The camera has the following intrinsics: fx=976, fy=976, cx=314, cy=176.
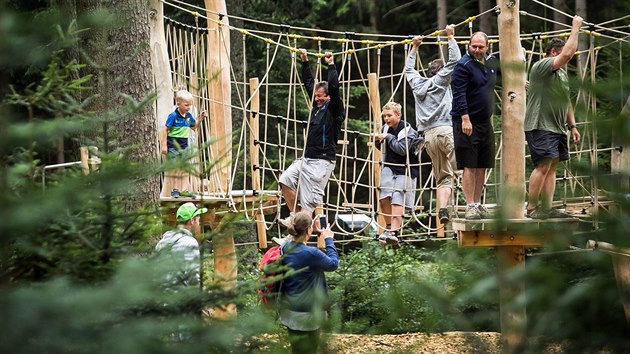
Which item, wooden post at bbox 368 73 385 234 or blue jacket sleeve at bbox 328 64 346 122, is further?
wooden post at bbox 368 73 385 234

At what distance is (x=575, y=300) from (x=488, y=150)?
526 centimetres

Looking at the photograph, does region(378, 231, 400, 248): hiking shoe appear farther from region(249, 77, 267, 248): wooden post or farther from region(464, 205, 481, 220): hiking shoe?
region(464, 205, 481, 220): hiking shoe

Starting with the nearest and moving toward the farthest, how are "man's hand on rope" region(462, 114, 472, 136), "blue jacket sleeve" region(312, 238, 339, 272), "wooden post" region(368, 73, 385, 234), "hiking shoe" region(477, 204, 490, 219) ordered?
"blue jacket sleeve" region(312, 238, 339, 272) → "hiking shoe" region(477, 204, 490, 219) → "man's hand on rope" region(462, 114, 472, 136) → "wooden post" region(368, 73, 385, 234)

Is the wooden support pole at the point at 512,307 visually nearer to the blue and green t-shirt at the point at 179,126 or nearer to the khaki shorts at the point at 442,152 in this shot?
the blue and green t-shirt at the point at 179,126

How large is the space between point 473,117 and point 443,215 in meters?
1.18

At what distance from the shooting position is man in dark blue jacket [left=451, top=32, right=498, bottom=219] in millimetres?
6398

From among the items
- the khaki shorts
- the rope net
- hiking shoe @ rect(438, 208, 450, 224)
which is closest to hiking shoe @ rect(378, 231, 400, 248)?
the rope net

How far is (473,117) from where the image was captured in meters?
6.55

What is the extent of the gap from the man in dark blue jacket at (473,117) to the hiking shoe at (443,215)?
970 millimetres

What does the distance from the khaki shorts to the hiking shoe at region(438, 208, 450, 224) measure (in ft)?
0.65

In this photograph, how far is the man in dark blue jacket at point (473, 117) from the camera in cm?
640

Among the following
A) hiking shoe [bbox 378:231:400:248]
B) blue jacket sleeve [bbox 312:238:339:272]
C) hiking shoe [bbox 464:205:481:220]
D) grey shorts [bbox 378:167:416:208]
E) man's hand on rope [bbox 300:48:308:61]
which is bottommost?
hiking shoe [bbox 378:231:400:248]

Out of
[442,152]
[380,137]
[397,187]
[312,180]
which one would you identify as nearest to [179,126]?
[312,180]

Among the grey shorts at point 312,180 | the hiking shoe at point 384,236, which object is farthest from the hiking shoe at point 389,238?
the grey shorts at point 312,180
